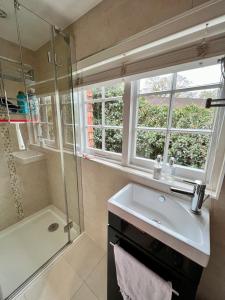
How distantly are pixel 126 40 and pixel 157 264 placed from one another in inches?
54.3

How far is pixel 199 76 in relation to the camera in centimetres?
87

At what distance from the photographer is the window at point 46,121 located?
172cm

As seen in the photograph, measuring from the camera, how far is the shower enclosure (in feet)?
4.55

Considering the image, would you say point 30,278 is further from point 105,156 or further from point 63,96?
point 63,96

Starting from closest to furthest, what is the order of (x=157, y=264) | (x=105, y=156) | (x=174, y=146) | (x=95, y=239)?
1. (x=157, y=264)
2. (x=174, y=146)
3. (x=105, y=156)
4. (x=95, y=239)

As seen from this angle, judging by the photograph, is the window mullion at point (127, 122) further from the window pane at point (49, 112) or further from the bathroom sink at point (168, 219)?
the window pane at point (49, 112)

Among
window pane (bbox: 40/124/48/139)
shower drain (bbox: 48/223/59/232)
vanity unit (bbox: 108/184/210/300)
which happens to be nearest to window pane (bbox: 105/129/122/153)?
vanity unit (bbox: 108/184/210/300)

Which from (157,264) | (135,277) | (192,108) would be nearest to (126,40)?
(192,108)

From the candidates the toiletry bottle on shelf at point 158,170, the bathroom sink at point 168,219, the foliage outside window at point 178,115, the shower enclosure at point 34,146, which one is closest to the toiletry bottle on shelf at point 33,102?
the shower enclosure at point 34,146

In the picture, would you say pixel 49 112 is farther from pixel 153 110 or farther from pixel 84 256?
pixel 84 256

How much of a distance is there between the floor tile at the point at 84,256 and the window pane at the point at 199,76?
1.80m

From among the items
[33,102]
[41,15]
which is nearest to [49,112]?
[33,102]

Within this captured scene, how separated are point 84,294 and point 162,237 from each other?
1058mm

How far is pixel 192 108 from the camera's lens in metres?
0.93
